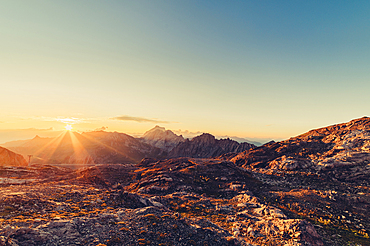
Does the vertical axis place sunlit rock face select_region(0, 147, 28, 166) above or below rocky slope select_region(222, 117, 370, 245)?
below

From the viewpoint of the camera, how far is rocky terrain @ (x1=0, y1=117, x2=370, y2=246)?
→ 757 inches

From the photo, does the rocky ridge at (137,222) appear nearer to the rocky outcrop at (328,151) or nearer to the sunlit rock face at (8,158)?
the rocky outcrop at (328,151)

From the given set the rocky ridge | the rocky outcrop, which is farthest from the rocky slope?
the rocky ridge

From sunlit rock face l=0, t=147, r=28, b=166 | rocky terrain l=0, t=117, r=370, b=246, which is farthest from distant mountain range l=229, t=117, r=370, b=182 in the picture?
sunlit rock face l=0, t=147, r=28, b=166

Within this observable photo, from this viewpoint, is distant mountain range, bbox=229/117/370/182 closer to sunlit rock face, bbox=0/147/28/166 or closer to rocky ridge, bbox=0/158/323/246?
rocky ridge, bbox=0/158/323/246

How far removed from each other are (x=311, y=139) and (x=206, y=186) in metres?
77.4

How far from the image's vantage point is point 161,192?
166 ft

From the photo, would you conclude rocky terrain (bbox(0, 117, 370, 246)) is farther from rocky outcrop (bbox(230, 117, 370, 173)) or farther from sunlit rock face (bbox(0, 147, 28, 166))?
sunlit rock face (bbox(0, 147, 28, 166))

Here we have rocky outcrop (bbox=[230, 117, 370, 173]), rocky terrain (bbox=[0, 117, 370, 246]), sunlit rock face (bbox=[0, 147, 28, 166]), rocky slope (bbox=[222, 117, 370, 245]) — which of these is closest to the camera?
rocky terrain (bbox=[0, 117, 370, 246])

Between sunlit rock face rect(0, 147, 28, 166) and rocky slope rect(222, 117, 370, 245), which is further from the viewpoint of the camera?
sunlit rock face rect(0, 147, 28, 166)

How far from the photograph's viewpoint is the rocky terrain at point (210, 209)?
19.2 m

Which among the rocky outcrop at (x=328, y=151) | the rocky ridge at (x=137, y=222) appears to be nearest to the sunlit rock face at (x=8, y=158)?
the rocky ridge at (x=137, y=222)

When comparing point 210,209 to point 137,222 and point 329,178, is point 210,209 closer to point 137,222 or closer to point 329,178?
point 137,222

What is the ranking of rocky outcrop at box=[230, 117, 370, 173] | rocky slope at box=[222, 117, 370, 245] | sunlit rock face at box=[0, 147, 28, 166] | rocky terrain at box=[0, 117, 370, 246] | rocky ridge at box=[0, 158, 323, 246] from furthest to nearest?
sunlit rock face at box=[0, 147, 28, 166] → rocky outcrop at box=[230, 117, 370, 173] → rocky slope at box=[222, 117, 370, 245] → rocky terrain at box=[0, 117, 370, 246] → rocky ridge at box=[0, 158, 323, 246]
